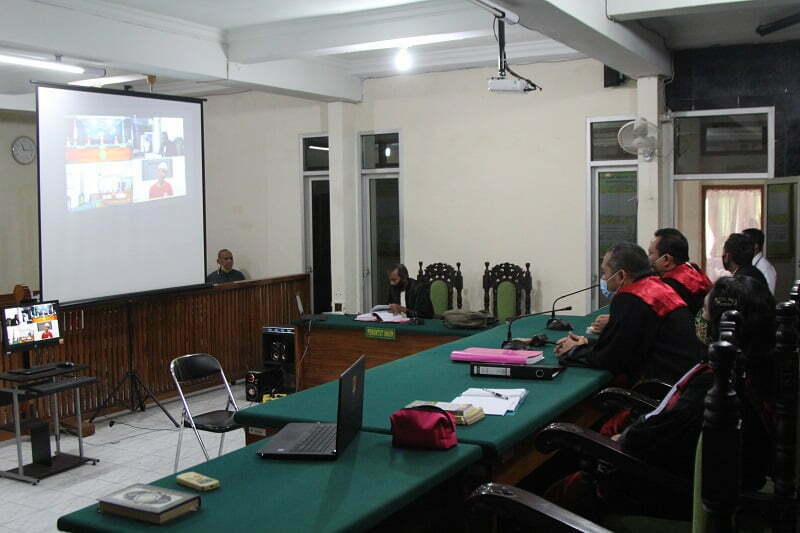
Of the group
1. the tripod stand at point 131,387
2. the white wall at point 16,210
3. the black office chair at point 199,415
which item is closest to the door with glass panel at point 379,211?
the tripod stand at point 131,387

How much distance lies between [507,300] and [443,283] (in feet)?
2.20

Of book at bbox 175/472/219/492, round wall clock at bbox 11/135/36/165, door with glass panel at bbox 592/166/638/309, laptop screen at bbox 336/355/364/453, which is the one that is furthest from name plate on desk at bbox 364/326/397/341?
round wall clock at bbox 11/135/36/165

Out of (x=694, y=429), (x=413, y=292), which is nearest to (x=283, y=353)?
(x=413, y=292)

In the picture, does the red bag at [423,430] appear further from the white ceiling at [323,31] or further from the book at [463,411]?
the white ceiling at [323,31]

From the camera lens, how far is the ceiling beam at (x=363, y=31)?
19.7ft

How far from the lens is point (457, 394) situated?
11.3 ft

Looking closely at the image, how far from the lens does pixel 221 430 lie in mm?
4629

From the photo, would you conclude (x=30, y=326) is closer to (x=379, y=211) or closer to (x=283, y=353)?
(x=283, y=353)

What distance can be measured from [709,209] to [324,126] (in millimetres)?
4052

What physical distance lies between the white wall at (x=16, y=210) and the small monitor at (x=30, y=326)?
5261 millimetres

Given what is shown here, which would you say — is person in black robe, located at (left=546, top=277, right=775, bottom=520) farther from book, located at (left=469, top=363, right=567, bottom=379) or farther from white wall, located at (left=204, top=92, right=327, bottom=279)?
white wall, located at (left=204, top=92, right=327, bottom=279)

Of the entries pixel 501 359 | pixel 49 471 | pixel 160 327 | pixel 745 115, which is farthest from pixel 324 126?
pixel 501 359

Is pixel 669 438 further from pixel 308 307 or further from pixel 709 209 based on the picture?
pixel 308 307

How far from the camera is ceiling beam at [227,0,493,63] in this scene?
19.7ft
